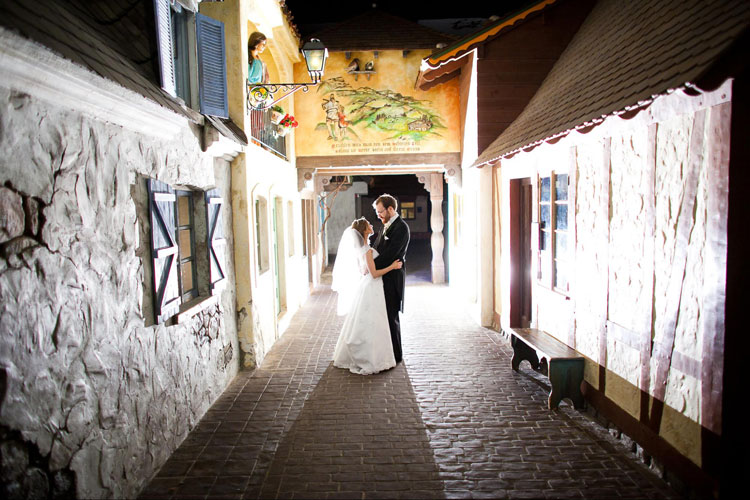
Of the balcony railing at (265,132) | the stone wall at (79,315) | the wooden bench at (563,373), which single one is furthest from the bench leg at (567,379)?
the balcony railing at (265,132)

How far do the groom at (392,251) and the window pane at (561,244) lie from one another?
1910 mm

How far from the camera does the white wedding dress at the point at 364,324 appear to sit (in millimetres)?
6695

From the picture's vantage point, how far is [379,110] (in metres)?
11.3

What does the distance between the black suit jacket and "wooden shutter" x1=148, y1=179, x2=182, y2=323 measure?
2.85 m

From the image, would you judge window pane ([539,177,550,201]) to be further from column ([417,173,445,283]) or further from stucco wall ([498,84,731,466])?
column ([417,173,445,283])

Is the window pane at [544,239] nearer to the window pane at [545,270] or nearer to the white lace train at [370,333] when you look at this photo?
the window pane at [545,270]

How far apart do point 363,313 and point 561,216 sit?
280 centimetres

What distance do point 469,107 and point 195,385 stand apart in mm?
7123

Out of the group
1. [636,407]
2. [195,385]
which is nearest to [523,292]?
[636,407]

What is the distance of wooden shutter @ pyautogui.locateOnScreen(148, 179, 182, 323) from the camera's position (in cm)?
423

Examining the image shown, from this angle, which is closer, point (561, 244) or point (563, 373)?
point (563, 373)

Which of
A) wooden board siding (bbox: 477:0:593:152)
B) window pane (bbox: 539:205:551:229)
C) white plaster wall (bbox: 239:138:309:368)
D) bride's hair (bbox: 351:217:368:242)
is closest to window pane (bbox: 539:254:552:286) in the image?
window pane (bbox: 539:205:551:229)

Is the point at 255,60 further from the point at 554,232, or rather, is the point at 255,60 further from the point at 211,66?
the point at 554,232

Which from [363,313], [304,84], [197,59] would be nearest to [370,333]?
[363,313]
